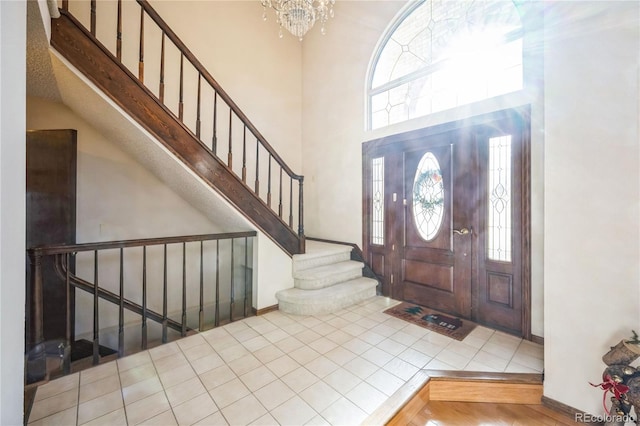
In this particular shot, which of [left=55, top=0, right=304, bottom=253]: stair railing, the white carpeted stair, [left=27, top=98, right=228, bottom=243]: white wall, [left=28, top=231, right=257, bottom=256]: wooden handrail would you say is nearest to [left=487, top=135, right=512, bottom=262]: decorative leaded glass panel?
the white carpeted stair

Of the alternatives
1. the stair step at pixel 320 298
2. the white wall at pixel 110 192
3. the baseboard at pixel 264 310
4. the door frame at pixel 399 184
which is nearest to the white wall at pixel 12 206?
the baseboard at pixel 264 310

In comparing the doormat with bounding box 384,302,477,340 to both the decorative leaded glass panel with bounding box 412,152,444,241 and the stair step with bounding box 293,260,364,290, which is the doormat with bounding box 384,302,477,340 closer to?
the stair step with bounding box 293,260,364,290

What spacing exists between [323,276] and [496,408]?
2.00m

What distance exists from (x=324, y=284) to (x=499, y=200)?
215 centimetres

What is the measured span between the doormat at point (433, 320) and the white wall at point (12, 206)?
2.99 metres

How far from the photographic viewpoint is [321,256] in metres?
3.69

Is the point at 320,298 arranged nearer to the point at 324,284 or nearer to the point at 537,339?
the point at 324,284

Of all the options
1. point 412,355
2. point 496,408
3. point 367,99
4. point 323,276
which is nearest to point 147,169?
point 323,276

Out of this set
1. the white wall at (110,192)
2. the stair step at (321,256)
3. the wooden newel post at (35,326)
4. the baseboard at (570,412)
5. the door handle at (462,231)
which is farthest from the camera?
the stair step at (321,256)

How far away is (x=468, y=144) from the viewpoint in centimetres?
292

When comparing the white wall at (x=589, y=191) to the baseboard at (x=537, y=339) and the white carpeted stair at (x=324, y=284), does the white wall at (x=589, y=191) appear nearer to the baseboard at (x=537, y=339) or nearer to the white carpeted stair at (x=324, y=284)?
the baseboard at (x=537, y=339)

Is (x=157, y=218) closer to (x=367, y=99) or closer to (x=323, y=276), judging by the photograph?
(x=323, y=276)

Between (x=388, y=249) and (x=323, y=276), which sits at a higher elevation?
(x=388, y=249)

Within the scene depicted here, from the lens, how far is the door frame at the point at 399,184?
99.5 inches
